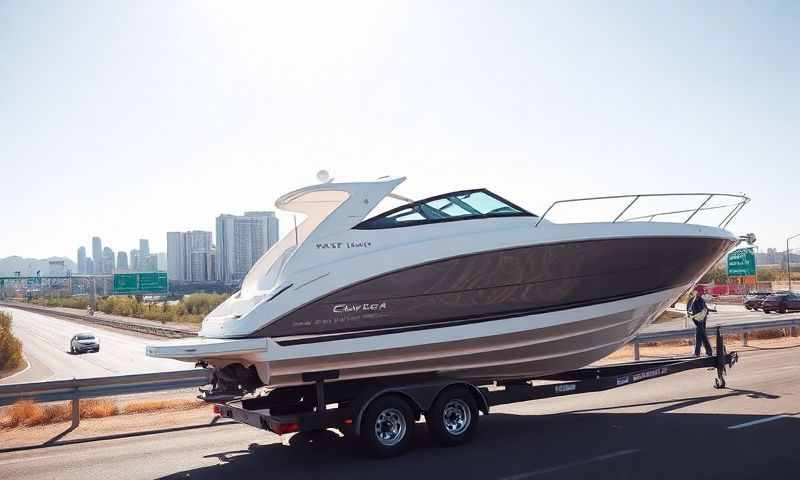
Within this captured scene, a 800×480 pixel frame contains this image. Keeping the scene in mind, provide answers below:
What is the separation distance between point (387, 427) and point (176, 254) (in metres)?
152

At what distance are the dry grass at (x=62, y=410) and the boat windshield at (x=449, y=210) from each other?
6305 millimetres

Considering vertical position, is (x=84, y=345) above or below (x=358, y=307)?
below

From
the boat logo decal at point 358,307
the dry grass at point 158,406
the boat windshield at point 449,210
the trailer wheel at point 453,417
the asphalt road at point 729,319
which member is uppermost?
Result: the boat windshield at point 449,210

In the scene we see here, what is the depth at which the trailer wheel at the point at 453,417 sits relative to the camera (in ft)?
25.6

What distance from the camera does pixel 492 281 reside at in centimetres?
816

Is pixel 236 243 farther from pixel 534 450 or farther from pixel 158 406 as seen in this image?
pixel 534 450

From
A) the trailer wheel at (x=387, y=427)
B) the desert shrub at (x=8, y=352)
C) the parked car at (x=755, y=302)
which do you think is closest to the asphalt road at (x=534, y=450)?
the trailer wheel at (x=387, y=427)

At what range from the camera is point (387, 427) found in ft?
24.9

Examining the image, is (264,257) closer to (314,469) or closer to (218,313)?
(218,313)

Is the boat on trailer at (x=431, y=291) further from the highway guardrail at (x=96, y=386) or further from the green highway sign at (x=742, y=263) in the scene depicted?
the green highway sign at (x=742, y=263)

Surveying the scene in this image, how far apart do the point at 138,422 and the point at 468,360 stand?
18.9 ft

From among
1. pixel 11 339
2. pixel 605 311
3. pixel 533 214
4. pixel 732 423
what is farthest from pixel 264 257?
pixel 11 339

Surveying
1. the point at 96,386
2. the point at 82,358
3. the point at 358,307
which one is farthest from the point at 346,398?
the point at 82,358

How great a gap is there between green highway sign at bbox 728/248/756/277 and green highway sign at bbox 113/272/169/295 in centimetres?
4362
